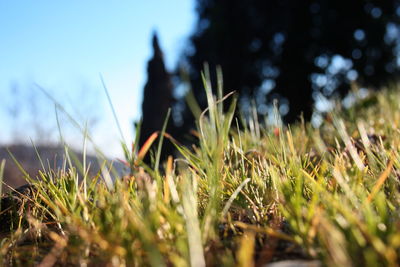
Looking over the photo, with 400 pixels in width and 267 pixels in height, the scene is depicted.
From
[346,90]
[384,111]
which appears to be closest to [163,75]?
[384,111]

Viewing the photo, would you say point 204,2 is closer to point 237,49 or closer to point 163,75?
point 237,49

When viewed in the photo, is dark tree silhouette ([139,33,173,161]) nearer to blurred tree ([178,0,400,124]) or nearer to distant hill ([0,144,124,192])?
distant hill ([0,144,124,192])

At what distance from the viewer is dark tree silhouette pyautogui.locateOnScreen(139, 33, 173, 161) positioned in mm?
6609

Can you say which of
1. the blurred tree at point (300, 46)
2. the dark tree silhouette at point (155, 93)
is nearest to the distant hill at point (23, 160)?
the dark tree silhouette at point (155, 93)

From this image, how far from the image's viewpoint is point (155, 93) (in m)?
6.95

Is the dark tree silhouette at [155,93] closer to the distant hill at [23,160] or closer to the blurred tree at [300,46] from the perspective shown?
the distant hill at [23,160]

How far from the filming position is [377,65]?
9.88m

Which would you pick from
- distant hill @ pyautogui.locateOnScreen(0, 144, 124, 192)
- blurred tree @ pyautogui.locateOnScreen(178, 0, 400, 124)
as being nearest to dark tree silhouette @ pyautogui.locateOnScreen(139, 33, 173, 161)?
distant hill @ pyautogui.locateOnScreen(0, 144, 124, 192)

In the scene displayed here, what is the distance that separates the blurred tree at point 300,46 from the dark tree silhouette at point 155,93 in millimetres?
3986

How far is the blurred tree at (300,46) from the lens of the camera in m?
9.73

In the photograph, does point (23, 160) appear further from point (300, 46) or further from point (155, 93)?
point (300, 46)

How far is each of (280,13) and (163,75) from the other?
5.24m

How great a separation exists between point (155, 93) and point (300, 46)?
5.47m

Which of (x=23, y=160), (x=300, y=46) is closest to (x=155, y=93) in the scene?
(x=23, y=160)
